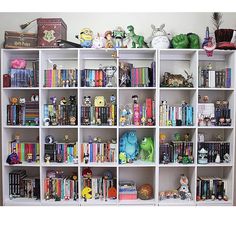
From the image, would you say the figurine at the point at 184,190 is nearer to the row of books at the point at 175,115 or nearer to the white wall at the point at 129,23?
the row of books at the point at 175,115

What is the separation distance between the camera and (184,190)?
2834mm

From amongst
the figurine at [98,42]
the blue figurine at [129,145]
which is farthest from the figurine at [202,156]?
the figurine at [98,42]

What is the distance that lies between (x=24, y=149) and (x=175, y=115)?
1569mm

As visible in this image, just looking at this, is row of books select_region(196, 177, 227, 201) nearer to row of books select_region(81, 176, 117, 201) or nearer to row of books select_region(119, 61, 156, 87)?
row of books select_region(81, 176, 117, 201)

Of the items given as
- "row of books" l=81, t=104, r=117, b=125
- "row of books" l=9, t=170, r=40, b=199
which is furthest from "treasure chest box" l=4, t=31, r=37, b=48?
"row of books" l=9, t=170, r=40, b=199

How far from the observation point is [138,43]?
2764mm

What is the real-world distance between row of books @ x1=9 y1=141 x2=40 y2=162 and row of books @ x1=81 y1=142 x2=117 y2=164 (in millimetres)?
482

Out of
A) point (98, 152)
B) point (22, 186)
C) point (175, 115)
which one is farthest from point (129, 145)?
point (22, 186)

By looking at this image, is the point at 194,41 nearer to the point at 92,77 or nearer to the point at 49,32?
the point at 92,77

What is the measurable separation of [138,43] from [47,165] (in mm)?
1506

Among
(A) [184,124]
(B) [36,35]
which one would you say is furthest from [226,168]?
(B) [36,35]

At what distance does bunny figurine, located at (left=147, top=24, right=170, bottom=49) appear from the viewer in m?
2.71

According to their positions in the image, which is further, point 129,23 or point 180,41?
point 129,23
